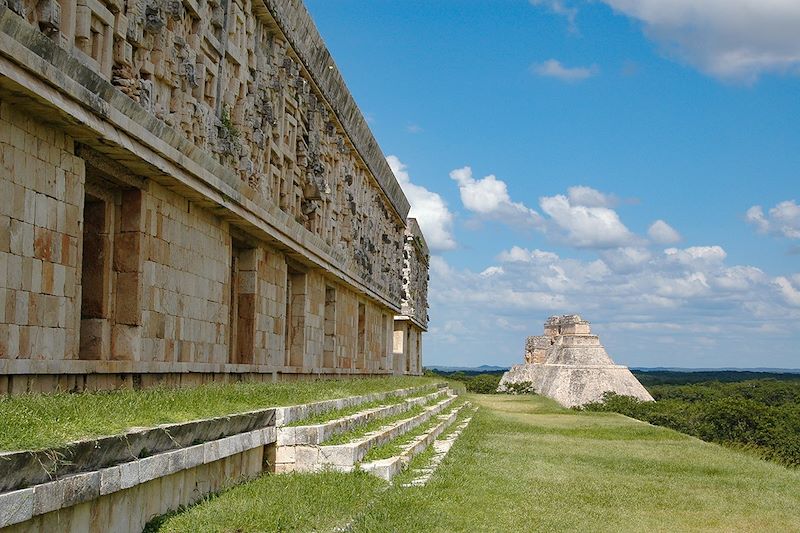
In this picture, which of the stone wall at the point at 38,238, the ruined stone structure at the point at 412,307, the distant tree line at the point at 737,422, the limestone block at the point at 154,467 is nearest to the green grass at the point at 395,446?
the stone wall at the point at 38,238

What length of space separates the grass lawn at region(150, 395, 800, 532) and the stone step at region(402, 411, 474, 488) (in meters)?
0.10

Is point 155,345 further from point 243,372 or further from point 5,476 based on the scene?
point 5,476

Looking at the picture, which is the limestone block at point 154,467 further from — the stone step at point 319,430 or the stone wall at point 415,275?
the stone wall at point 415,275

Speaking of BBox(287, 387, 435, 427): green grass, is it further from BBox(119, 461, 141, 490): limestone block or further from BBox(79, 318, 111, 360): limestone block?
BBox(119, 461, 141, 490): limestone block

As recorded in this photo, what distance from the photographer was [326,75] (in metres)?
16.2

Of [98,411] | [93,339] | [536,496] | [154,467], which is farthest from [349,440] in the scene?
[154,467]

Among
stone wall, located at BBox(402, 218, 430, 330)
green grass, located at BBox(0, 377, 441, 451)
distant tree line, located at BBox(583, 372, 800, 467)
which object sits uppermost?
stone wall, located at BBox(402, 218, 430, 330)

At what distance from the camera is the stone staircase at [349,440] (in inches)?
269

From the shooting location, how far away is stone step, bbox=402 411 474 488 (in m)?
7.44

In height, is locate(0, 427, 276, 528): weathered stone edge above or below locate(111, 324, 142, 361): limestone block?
below

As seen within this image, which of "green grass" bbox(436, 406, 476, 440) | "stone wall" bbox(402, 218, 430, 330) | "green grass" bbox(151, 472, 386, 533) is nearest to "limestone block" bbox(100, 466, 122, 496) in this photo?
"green grass" bbox(151, 472, 386, 533)

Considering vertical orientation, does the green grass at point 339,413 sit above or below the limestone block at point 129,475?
above

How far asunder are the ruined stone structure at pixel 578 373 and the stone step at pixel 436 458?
28.2 meters

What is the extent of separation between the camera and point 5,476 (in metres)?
3.36
